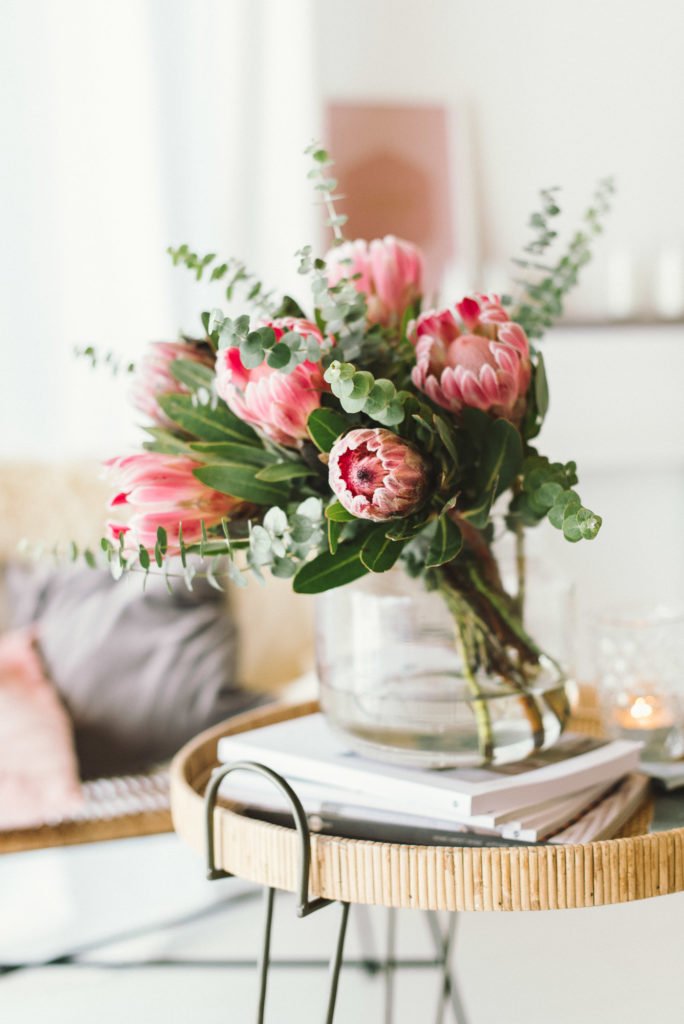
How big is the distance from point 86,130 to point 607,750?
1896 mm

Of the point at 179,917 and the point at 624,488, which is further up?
the point at 624,488

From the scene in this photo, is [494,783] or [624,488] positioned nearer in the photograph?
[494,783]

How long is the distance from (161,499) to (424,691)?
0.24 meters

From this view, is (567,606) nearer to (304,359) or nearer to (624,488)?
(304,359)

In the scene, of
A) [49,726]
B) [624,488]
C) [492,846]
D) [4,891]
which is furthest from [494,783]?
[624,488]

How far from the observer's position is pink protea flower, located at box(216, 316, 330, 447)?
66 centimetres

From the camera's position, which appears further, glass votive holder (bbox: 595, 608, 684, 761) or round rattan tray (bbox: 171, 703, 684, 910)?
glass votive holder (bbox: 595, 608, 684, 761)

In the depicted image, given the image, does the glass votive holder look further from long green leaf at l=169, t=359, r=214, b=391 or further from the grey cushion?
the grey cushion

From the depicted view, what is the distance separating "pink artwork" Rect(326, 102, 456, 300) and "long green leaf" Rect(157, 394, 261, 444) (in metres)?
1.91

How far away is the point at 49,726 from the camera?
57.7 inches

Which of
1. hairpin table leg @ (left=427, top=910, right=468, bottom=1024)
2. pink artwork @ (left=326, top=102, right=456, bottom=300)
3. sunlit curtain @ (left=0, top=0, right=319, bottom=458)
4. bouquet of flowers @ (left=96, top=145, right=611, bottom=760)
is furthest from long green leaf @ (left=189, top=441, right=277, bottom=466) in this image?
pink artwork @ (left=326, top=102, right=456, bottom=300)

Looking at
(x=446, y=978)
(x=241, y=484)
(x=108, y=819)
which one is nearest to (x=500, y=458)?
(x=241, y=484)

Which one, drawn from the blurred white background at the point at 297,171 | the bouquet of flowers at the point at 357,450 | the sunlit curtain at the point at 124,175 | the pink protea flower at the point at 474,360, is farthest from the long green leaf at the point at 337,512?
the sunlit curtain at the point at 124,175

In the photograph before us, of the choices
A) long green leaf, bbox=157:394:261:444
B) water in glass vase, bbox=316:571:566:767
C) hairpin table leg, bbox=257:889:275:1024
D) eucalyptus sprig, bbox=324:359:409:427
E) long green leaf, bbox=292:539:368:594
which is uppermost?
eucalyptus sprig, bbox=324:359:409:427
